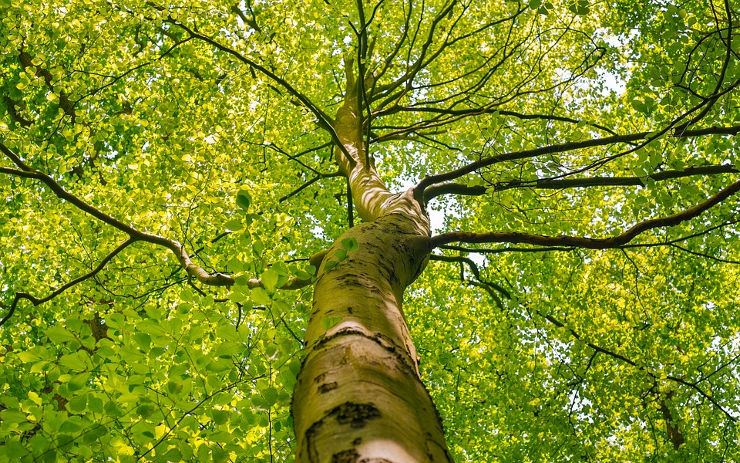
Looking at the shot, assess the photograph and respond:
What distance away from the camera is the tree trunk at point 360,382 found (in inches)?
45.3

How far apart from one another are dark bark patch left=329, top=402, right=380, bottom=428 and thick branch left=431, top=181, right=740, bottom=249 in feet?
5.96

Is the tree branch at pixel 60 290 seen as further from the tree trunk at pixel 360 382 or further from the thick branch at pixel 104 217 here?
the tree trunk at pixel 360 382

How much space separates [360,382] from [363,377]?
0.03 metres

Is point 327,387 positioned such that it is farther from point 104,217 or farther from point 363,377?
point 104,217

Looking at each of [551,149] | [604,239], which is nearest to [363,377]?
[604,239]

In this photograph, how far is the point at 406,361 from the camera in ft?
5.46

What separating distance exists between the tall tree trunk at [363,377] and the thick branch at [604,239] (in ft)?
1.79

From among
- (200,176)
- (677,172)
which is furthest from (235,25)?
(677,172)

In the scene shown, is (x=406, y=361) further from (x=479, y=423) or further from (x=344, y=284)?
(x=479, y=423)

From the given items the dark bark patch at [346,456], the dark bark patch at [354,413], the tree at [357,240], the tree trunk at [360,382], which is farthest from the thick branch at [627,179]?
the dark bark patch at [346,456]

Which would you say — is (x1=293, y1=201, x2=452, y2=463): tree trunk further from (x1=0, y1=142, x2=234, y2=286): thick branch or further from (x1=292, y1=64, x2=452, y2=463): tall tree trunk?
(x1=0, y1=142, x2=234, y2=286): thick branch

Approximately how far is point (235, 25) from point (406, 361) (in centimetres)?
640

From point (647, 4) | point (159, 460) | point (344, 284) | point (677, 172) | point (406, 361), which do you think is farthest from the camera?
point (647, 4)

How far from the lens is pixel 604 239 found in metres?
2.68
